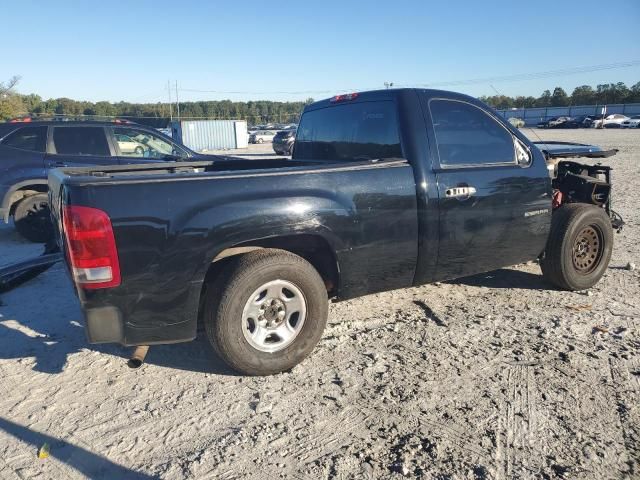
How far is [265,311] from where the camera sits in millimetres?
3314

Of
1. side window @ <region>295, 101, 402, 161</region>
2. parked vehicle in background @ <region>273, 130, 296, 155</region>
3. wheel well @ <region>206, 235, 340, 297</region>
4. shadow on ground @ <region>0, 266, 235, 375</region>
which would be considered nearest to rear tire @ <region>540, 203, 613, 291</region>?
side window @ <region>295, 101, 402, 161</region>

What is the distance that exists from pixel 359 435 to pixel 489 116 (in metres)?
2.92

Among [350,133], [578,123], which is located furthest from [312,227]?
[578,123]

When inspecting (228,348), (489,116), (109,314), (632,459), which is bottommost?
(632,459)

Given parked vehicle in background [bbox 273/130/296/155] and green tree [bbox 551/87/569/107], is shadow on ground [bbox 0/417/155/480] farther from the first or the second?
green tree [bbox 551/87/569/107]

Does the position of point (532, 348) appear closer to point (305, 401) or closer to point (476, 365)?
point (476, 365)

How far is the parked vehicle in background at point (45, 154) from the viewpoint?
23.4 feet

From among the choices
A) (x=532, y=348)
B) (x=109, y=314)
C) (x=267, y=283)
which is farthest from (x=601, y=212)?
(x=109, y=314)

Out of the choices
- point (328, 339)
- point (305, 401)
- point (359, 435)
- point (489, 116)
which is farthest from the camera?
point (489, 116)

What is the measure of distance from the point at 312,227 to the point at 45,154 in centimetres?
587

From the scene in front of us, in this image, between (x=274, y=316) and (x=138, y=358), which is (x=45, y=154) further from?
(x=274, y=316)

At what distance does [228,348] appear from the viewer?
3.17m

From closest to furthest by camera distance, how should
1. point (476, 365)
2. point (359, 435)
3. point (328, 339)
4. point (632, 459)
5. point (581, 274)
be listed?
point (632, 459) < point (359, 435) < point (476, 365) < point (328, 339) < point (581, 274)

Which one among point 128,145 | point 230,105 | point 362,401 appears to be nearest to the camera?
point 362,401
